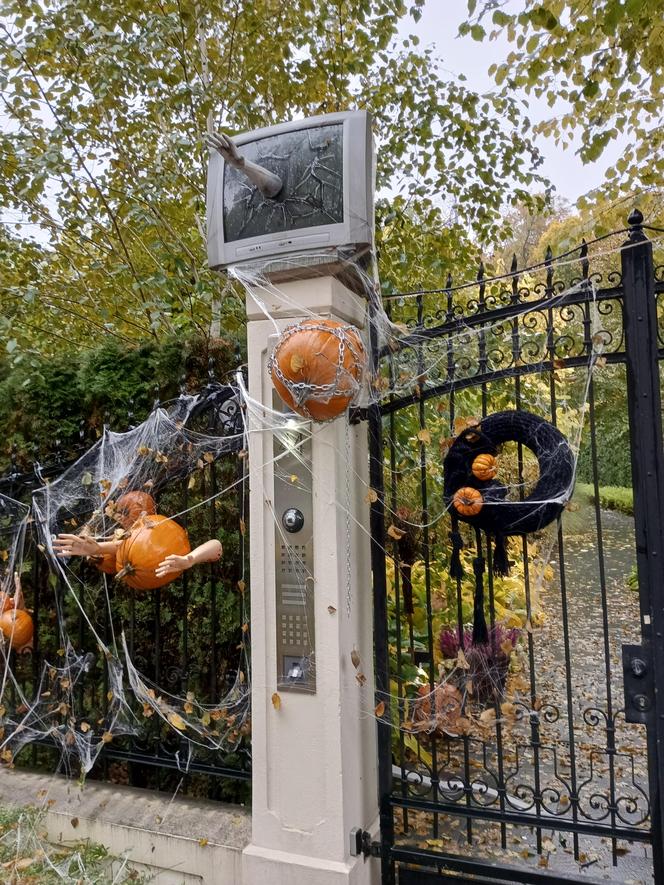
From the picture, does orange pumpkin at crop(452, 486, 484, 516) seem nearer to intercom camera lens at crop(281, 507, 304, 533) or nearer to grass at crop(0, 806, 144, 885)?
intercom camera lens at crop(281, 507, 304, 533)

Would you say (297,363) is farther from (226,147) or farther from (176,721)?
(176,721)

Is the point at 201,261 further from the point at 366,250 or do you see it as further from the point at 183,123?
the point at 366,250

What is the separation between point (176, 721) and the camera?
341 cm

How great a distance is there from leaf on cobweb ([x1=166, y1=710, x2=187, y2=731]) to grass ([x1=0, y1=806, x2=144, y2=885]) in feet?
2.43

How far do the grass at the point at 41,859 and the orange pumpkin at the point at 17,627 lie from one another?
973 mm

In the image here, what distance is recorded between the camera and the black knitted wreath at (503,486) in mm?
2738

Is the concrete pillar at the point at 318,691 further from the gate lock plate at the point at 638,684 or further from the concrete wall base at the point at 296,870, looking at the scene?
the gate lock plate at the point at 638,684

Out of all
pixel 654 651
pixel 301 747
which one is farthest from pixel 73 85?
pixel 654 651

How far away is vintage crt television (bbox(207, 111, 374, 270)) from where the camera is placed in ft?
9.44

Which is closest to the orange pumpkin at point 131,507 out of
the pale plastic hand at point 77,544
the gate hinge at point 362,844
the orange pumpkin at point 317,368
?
the pale plastic hand at point 77,544

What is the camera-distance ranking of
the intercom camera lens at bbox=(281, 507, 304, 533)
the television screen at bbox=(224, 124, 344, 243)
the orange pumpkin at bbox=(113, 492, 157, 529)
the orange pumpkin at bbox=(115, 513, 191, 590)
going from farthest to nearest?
the orange pumpkin at bbox=(113, 492, 157, 529)
the orange pumpkin at bbox=(115, 513, 191, 590)
the intercom camera lens at bbox=(281, 507, 304, 533)
the television screen at bbox=(224, 124, 344, 243)

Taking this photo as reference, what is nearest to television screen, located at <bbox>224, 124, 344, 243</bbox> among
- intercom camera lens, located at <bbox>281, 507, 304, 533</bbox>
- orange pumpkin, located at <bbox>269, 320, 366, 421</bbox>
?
orange pumpkin, located at <bbox>269, 320, 366, 421</bbox>

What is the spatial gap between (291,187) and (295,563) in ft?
6.14

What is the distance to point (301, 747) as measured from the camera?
9.74 feet
